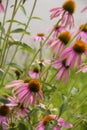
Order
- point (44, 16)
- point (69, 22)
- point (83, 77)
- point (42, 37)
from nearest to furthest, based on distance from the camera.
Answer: point (69, 22) < point (42, 37) < point (83, 77) < point (44, 16)

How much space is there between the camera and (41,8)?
3.59 metres

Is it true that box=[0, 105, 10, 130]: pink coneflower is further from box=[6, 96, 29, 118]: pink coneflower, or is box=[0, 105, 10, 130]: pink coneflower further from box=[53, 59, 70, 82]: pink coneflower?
box=[53, 59, 70, 82]: pink coneflower

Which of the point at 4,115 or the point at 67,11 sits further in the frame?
the point at 67,11

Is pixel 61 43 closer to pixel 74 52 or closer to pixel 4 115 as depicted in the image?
pixel 74 52

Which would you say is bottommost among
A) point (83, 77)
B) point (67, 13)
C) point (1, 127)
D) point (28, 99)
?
point (83, 77)

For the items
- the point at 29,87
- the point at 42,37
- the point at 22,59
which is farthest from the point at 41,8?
the point at 29,87

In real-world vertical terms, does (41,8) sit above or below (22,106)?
below

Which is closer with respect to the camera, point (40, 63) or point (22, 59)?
point (40, 63)

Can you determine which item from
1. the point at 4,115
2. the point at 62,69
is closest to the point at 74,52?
the point at 62,69

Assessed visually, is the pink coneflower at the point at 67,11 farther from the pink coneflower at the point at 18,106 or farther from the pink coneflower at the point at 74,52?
the pink coneflower at the point at 18,106

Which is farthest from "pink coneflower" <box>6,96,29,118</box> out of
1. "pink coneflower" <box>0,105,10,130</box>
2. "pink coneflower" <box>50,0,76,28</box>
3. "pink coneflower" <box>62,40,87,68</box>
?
"pink coneflower" <box>50,0,76,28</box>

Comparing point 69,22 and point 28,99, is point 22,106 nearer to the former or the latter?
point 28,99

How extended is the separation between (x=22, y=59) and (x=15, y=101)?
163cm

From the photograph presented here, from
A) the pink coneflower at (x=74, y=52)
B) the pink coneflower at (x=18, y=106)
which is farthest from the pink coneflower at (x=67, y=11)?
the pink coneflower at (x=18, y=106)
